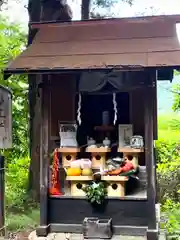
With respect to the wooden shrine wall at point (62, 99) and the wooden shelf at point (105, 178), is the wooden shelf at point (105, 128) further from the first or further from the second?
the wooden shelf at point (105, 178)

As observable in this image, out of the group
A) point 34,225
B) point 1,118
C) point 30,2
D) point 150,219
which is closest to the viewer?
point 1,118

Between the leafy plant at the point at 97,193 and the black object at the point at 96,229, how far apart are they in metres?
0.30

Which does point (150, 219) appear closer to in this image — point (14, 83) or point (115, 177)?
point (115, 177)

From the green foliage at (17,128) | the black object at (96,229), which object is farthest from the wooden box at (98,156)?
the green foliage at (17,128)

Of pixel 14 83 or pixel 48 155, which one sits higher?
pixel 14 83

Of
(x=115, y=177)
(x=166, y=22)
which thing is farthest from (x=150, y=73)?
(x=115, y=177)

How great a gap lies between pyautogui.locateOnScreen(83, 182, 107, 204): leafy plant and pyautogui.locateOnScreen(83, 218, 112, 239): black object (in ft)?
0.98

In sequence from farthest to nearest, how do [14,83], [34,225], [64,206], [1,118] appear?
[14,83] → [34,225] → [64,206] → [1,118]

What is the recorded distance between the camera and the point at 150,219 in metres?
5.09

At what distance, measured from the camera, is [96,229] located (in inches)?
199

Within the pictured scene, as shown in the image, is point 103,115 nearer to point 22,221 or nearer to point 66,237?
point 66,237

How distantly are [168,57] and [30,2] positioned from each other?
194 inches

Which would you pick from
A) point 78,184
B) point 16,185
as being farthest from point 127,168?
point 16,185

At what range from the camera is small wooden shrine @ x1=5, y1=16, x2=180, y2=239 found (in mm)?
5012
